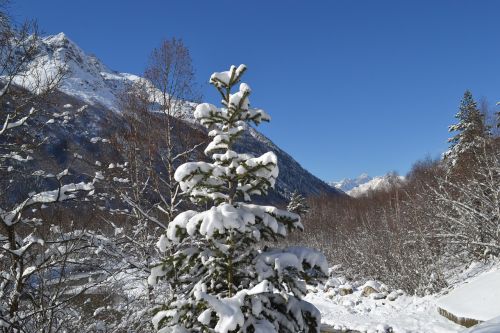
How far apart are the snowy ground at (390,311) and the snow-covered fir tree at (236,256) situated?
8.78 m

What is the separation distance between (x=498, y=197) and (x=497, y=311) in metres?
6.30

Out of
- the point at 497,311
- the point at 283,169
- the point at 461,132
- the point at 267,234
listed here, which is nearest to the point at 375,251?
the point at 461,132

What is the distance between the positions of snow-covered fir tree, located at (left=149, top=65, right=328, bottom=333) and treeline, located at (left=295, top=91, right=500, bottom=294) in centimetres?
1002

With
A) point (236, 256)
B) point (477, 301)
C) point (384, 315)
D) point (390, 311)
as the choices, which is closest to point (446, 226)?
point (390, 311)

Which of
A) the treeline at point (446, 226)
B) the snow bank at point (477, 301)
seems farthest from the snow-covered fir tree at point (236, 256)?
the treeline at point (446, 226)

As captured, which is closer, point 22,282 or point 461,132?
point 22,282

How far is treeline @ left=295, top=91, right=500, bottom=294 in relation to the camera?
1456cm

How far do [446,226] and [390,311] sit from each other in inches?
204

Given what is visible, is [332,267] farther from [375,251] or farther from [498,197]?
[498,197]

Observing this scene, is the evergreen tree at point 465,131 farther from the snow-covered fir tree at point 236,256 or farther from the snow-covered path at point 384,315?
the snow-covered fir tree at point 236,256

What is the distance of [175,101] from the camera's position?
1062cm

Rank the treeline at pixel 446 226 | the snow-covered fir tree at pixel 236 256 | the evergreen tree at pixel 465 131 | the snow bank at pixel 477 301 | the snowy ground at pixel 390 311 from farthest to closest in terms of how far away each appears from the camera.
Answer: the evergreen tree at pixel 465 131 → the treeline at pixel 446 226 → the snowy ground at pixel 390 311 → the snow bank at pixel 477 301 → the snow-covered fir tree at pixel 236 256

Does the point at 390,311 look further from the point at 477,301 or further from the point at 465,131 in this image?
the point at 465,131

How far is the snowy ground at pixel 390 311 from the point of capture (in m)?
12.7
